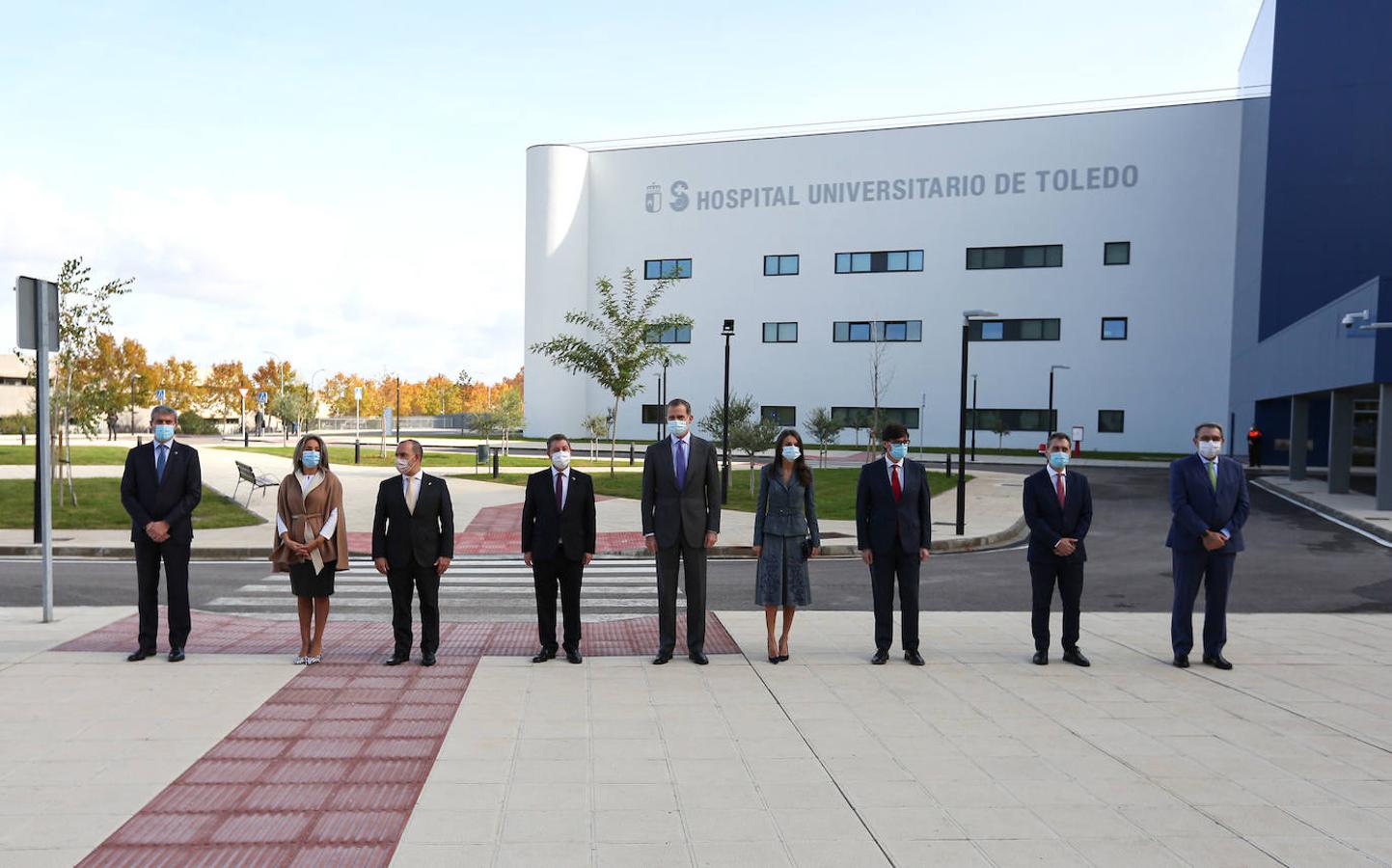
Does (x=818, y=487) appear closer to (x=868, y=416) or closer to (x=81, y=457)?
(x=81, y=457)

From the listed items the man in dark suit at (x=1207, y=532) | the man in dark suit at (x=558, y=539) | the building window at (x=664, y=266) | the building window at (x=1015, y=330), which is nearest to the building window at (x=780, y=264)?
the building window at (x=664, y=266)

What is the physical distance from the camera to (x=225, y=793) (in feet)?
16.3

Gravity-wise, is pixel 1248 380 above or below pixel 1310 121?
below

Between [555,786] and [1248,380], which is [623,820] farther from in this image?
[1248,380]

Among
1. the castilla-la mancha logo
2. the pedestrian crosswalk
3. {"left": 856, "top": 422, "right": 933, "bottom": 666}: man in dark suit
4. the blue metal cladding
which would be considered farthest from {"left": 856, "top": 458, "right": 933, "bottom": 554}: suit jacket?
the castilla-la mancha logo

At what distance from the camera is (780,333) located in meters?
58.9

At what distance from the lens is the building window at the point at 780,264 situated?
192 ft

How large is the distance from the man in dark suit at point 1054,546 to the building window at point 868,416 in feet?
157

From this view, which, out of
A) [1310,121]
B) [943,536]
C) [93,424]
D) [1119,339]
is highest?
[1310,121]

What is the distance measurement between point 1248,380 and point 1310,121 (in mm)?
11782

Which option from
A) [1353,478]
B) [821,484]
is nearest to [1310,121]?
[1353,478]

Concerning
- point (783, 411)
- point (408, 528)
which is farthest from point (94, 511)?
point (783, 411)

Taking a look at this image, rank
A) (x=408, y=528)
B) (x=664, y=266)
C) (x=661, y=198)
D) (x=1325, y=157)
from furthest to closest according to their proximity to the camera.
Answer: (x=664, y=266), (x=661, y=198), (x=1325, y=157), (x=408, y=528)

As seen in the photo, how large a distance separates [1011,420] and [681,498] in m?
50.4
